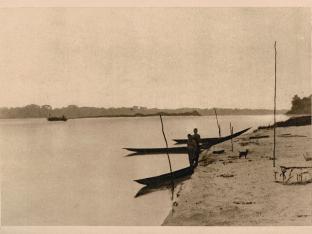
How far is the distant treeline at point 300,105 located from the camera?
11.3 ft

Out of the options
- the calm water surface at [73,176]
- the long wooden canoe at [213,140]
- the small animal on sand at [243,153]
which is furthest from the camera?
the long wooden canoe at [213,140]

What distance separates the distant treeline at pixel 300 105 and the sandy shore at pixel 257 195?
160mm

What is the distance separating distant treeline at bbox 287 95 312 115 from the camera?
11.3 ft

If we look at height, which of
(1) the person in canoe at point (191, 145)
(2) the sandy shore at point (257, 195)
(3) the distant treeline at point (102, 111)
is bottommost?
(2) the sandy shore at point (257, 195)

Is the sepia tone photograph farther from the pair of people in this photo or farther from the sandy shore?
the pair of people

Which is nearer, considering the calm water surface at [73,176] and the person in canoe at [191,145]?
the calm water surface at [73,176]

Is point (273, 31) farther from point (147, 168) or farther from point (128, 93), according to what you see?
point (147, 168)

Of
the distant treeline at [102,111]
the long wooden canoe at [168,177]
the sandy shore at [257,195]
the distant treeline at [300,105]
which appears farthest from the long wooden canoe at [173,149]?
the distant treeline at [300,105]

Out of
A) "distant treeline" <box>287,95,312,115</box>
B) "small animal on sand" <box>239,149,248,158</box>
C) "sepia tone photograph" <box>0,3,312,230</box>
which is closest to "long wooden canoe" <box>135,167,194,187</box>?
"sepia tone photograph" <box>0,3,312,230</box>

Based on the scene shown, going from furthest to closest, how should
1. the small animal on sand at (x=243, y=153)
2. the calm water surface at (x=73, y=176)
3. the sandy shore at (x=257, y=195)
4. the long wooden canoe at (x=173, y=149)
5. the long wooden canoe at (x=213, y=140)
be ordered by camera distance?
the long wooden canoe at (x=213, y=140) → the small animal on sand at (x=243, y=153) → the long wooden canoe at (x=173, y=149) → the calm water surface at (x=73, y=176) → the sandy shore at (x=257, y=195)

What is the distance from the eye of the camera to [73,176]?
3.58 metres

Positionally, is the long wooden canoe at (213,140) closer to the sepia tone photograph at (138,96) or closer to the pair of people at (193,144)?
the pair of people at (193,144)

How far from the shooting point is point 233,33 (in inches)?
140

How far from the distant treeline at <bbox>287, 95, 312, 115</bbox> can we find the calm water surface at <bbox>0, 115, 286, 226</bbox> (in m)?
0.16
